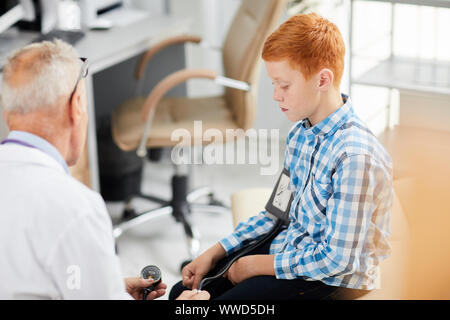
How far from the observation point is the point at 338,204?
125cm

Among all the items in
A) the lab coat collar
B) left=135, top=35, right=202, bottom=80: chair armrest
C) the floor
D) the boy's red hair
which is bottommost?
the floor

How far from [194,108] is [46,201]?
5.47ft

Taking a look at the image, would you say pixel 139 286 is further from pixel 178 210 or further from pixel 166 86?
pixel 178 210

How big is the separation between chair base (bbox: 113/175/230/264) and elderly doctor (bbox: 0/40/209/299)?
4.67 feet

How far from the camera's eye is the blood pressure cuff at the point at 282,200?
1.49 meters

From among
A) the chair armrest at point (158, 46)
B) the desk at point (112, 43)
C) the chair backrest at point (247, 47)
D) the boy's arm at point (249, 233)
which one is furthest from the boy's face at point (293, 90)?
the chair armrest at point (158, 46)

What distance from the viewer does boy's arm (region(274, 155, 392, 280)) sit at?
4.03 ft

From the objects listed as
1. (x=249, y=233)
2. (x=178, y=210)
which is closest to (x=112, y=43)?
(x=178, y=210)

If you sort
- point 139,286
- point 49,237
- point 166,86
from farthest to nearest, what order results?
point 166,86, point 139,286, point 49,237

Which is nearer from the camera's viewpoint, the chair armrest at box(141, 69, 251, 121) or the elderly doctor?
the elderly doctor

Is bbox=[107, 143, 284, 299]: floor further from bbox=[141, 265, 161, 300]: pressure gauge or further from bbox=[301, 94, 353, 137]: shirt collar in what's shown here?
bbox=[301, 94, 353, 137]: shirt collar

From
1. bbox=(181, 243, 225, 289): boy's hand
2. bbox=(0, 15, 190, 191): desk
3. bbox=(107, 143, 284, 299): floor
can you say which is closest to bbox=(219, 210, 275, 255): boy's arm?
bbox=(181, 243, 225, 289): boy's hand
